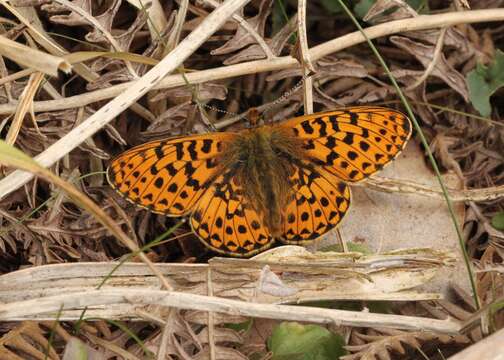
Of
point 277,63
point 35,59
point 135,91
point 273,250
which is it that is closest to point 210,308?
point 273,250

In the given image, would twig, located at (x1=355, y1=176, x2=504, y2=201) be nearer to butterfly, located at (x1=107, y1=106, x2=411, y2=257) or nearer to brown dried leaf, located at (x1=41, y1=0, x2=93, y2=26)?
butterfly, located at (x1=107, y1=106, x2=411, y2=257)

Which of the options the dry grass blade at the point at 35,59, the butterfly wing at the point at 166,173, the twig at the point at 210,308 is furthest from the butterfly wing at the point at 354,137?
the dry grass blade at the point at 35,59

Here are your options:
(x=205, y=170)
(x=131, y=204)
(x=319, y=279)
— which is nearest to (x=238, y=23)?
→ (x=205, y=170)

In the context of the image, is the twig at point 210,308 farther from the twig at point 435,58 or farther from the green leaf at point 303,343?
the twig at point 435,58

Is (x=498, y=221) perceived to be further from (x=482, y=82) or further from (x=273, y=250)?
(x=273, y=250)

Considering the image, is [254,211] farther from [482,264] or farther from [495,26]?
[495,26]

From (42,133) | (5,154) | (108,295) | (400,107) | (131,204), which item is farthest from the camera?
(400,107)
